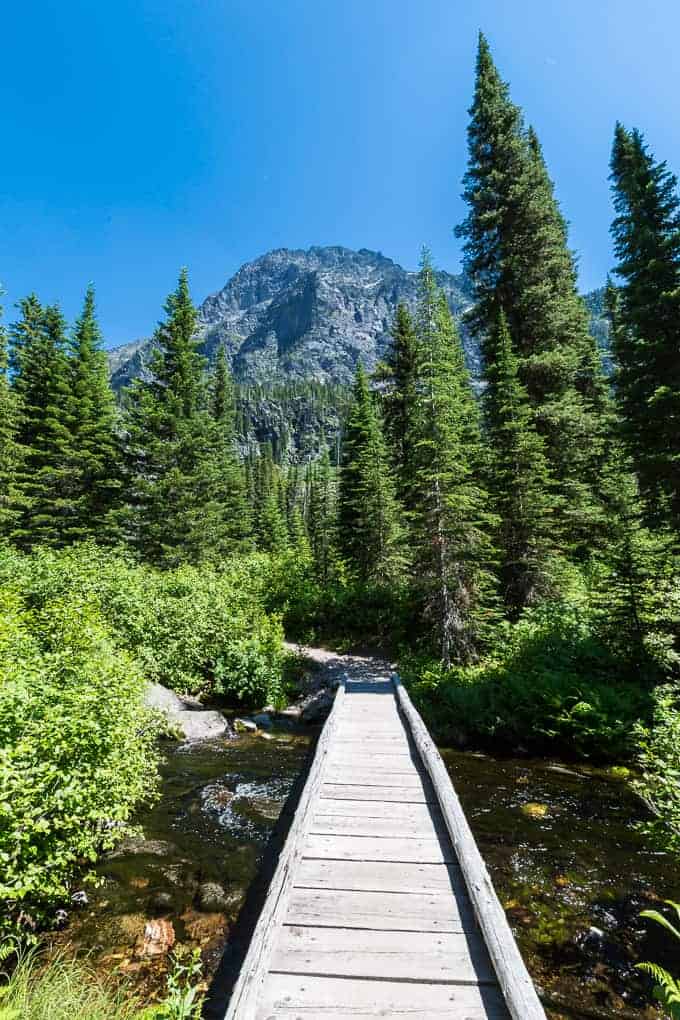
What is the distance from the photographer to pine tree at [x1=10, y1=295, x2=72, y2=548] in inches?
1027

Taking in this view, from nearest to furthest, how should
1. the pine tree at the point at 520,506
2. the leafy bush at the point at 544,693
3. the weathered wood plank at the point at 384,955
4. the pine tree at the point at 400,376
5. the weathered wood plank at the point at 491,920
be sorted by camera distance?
the weathered wood plank at the point at 491,920
the weathered wood plank at the point at 384,955
the leafy bush at the point at 544,693
the pine tree at the point at 520,506
the pine tree at the point at 400,376

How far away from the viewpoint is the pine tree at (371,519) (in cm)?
2338

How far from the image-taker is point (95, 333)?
32.7 meters

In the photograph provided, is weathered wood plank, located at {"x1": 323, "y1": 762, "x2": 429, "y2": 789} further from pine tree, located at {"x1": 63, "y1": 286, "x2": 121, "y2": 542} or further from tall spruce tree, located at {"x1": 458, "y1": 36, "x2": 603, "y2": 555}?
pine tree, located at {"x1": 63, "y1": 286, "x2": 121, "y2": 542}

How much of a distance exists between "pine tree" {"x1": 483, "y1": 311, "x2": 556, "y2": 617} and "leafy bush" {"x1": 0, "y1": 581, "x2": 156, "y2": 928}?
13.8 metres

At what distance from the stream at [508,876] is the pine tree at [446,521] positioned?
510 centimetres

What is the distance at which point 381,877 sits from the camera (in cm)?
421

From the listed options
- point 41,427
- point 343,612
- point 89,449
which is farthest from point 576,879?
point 41,427

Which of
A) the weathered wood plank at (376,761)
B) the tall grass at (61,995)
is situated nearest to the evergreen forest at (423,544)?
the tall grass at (61,995)

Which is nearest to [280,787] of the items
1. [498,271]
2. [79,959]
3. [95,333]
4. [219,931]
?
[219,931]

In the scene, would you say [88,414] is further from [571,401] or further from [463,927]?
[463,927]

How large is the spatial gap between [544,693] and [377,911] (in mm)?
8550

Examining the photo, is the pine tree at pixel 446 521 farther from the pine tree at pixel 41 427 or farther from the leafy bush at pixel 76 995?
the pine tree at pixel 41 427

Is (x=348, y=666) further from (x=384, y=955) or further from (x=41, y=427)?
(x=41, y=427)
